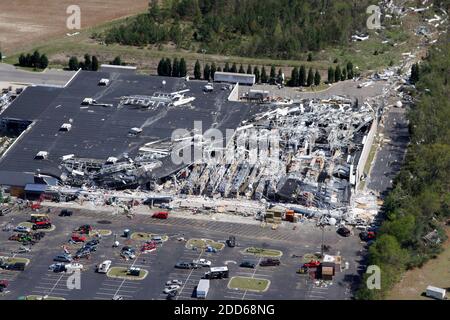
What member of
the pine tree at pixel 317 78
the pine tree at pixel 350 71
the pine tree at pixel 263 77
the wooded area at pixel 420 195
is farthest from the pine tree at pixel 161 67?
the wooded area at pixel 420 195

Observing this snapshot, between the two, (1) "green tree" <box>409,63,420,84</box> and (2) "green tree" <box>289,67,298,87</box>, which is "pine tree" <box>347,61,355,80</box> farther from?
(1) "green tree" <box>409,63,420,84</box>

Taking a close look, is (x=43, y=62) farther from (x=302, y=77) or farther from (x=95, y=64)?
(x=302, y=77)

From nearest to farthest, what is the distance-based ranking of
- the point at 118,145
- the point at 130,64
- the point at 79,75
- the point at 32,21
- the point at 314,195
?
the point at 314,195 → the point at 118,145 → the point at 79,75 → the point at 130,64 → the point at 32,21

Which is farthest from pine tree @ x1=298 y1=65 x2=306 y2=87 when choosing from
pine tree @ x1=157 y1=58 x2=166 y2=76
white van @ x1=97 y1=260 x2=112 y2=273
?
white van @ x1=97 y1=260 x2=112 y2=273

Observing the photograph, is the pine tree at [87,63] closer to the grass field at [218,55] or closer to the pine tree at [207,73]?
the grass field at [218,55]

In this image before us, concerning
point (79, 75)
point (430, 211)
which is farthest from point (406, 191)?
→ point (79, 75)

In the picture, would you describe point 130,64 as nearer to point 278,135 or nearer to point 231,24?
point 231,24

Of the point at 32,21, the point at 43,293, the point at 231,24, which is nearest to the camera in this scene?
the point at 43,293
